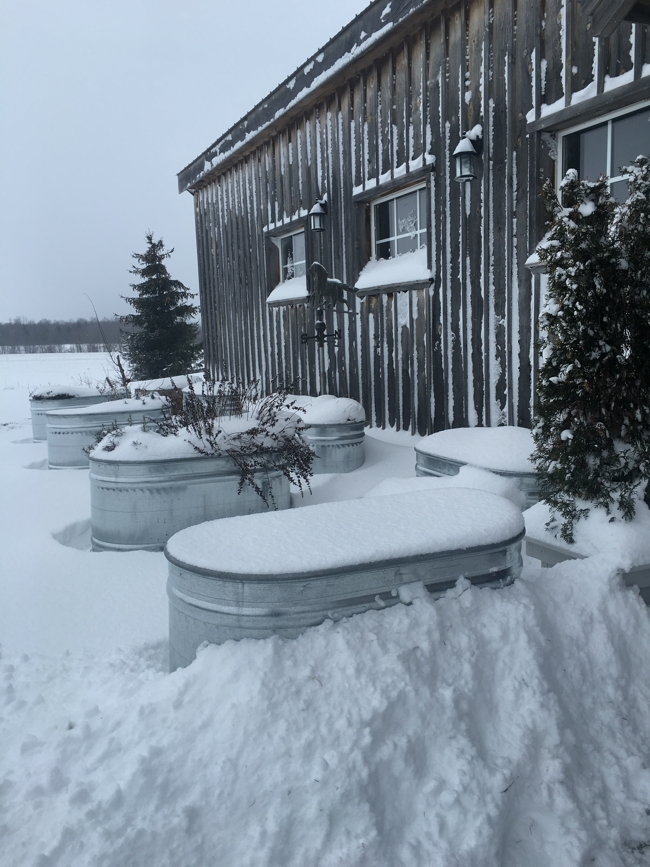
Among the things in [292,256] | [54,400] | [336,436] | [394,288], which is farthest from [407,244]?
[54,400]

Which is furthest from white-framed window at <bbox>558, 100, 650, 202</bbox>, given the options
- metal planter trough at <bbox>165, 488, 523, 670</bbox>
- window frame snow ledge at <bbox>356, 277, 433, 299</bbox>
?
metal planter trough at <bbox>165, 488, 523, 670</bbox>

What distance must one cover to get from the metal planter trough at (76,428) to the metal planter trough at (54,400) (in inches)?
74.3

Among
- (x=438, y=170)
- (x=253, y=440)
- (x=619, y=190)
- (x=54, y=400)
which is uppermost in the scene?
(x=438, y=170)

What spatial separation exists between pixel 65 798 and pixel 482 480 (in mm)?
2745

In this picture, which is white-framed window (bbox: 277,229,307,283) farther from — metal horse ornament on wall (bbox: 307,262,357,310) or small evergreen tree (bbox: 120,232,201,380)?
small evergreen tree (bbox: 120,232,201,380)

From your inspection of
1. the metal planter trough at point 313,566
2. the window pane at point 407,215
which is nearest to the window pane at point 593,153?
the window pane at point 407,215

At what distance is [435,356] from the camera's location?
569cm

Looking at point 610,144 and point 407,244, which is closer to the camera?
point 610,144

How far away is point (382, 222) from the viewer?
6.59m

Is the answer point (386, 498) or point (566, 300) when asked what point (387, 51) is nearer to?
point (566, 300)

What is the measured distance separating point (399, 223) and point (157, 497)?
13.3 ft

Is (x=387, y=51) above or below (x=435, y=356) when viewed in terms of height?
above

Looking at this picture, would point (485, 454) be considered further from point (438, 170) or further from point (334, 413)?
point (438, 170)

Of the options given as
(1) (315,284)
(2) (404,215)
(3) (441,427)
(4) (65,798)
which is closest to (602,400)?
(4) (65,798)
